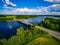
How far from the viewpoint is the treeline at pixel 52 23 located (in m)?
1.53

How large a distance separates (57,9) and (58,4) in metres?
0.06

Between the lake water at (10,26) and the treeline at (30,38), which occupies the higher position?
the lake water at (10,26)

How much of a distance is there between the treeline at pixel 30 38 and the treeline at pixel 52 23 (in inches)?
4.1

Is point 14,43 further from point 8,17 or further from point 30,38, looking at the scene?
point 8,17

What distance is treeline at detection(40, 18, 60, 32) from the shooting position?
1.53 metres

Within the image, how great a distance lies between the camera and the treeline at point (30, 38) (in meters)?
1.49

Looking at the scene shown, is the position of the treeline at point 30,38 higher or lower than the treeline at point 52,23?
lower

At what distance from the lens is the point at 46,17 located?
5.20 ft

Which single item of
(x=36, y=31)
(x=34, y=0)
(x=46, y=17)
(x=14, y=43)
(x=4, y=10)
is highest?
(x=34, y=0)

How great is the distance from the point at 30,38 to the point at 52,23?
13.4 inches

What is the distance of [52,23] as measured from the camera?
155 cm

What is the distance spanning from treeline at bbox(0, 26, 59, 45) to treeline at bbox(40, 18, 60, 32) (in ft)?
0.35

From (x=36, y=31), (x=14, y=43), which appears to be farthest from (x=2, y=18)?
(x=36, y=31)

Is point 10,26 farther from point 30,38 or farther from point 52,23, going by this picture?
point 52,23
